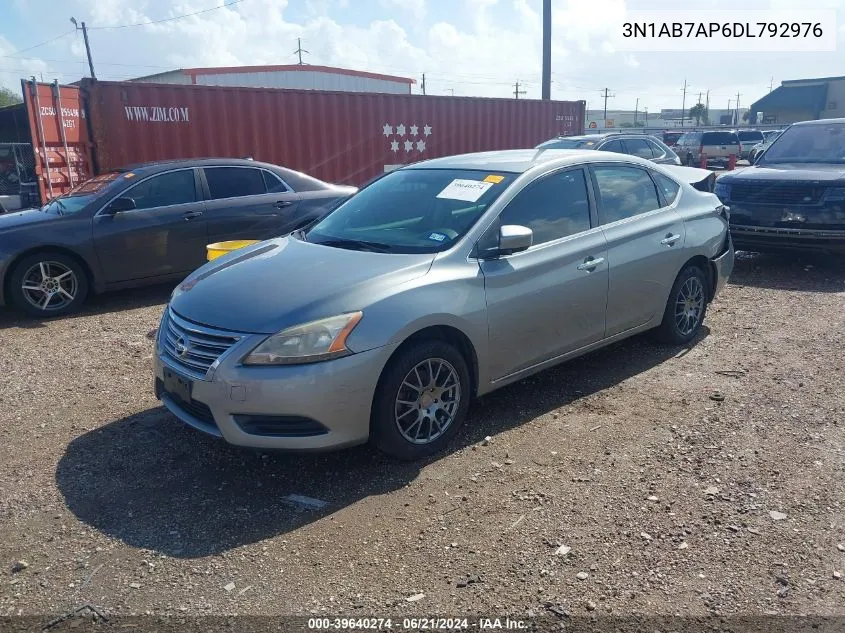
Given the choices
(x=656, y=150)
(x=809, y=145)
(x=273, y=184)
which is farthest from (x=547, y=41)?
(x=273, y=184)

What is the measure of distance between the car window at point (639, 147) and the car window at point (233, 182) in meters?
7.24

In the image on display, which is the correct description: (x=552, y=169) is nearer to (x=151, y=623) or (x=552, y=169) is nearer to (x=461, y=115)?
(x=151, y=623)

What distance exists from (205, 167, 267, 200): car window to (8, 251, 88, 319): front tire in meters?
1.71

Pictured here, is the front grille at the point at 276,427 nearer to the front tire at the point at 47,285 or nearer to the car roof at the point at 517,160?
the car roof at the point at 517,160

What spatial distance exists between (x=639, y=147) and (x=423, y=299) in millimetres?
10399

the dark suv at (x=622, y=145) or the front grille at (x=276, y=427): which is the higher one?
the dark suv at (x=622, y=145)

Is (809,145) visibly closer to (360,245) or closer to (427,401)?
(360,245)

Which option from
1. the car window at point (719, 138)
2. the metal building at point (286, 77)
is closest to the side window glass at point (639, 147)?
the metal building at point (286, 77)

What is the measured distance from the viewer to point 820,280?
27.8 ft

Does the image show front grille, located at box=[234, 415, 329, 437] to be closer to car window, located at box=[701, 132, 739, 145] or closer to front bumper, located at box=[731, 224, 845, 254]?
front bumper, located at box=[731, 224, 845, 254]

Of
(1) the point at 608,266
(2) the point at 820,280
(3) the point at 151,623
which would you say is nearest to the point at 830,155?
(2) the point at 820,280

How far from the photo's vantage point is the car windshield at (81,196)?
24.4ft

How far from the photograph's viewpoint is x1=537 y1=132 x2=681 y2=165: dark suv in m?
12.3

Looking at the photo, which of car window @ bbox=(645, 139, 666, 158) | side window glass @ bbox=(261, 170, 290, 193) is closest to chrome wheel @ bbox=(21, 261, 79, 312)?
side window glass @ bbox=(261, 170, 290, 193)
